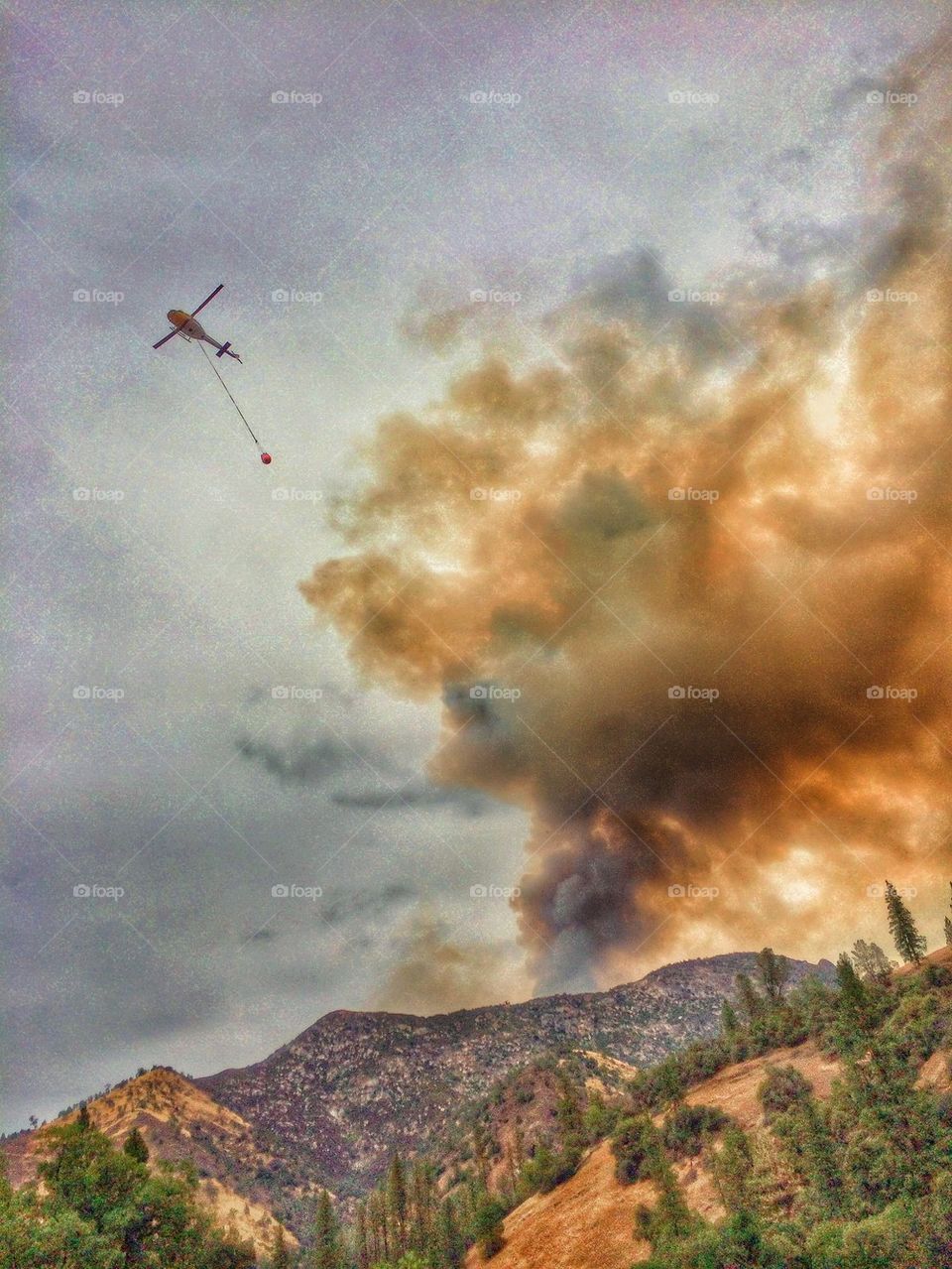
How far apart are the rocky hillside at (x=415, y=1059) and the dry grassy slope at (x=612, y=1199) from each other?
61444mm

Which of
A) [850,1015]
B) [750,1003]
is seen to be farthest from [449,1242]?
[850,1015]

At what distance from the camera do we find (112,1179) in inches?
1479

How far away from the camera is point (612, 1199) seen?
50.5 metres

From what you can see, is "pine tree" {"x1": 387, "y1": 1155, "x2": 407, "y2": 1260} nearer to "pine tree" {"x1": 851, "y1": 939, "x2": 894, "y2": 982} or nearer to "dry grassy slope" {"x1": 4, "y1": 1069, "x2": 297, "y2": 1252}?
"dry grassy slope" {"x1": 4, "y1": 1069, "x2": 297, "y2": 1252}

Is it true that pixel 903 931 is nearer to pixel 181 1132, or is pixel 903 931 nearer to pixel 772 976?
pixel 772 976

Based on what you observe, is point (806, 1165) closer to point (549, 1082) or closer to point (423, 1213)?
point (423, 1213)

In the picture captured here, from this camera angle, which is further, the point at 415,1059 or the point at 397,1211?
the point at 415,1059

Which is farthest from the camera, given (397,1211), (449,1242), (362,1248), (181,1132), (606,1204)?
(181,1132)

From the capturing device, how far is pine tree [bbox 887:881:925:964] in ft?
198

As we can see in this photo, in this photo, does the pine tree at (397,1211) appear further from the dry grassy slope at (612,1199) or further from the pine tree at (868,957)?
the pine tree at (868,957)

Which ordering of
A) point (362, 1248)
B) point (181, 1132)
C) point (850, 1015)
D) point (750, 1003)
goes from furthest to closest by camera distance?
1. point (181, 1132)
2. point (750, 1003)
3. point (362, 1248)
4. point (850, 1015)

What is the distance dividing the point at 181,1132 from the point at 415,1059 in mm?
54735

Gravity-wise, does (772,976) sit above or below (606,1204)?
above

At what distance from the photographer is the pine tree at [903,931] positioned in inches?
2379
